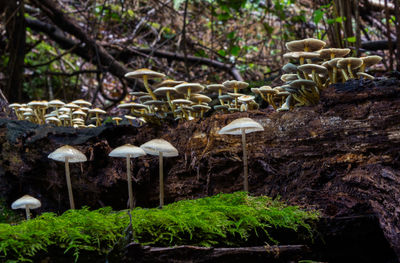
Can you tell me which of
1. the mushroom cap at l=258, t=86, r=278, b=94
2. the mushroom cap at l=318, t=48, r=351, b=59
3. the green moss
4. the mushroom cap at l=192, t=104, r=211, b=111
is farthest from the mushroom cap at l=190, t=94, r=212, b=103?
the green moss

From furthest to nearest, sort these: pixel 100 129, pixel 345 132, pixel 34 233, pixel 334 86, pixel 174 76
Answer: pixel 174 76, pixel 100 129, pixel 334 86, pixel 345 132, pixel 34 233

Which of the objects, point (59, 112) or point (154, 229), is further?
point (59, 112)

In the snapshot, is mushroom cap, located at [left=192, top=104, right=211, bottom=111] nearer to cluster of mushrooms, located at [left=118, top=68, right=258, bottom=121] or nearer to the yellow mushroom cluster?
cluster of mushrooms, located at [left=118, top=68, right=258, bottom=121]

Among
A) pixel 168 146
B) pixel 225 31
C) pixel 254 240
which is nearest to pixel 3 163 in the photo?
pixel 168 146

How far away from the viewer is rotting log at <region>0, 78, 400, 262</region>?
8.29ft

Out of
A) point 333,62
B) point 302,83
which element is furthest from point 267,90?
point 333,62

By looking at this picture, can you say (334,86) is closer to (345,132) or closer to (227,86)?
(345,132)

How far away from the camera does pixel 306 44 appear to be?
3598mm

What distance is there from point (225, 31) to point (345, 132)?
733 cm

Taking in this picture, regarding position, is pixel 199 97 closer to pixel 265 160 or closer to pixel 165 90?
pixel 165 90

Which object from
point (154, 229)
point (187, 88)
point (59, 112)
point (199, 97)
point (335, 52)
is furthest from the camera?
point (59, 112)

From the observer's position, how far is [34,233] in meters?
1.69

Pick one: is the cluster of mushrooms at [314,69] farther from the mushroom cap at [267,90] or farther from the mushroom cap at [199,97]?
the mushroom cap at [199,97]

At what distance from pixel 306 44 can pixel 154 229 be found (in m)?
2.77
